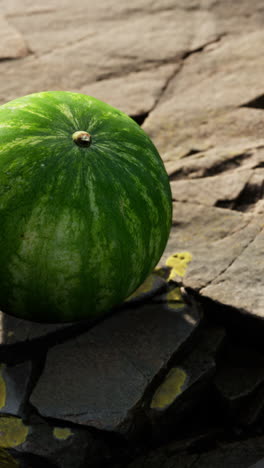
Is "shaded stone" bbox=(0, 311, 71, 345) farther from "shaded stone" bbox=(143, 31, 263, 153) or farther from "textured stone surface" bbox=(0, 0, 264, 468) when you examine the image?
"shaded stone" bbox=(143, 31, 263, 153)

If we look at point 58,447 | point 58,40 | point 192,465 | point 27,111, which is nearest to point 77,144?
point 27,111

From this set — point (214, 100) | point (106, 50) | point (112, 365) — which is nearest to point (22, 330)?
point (112, 365)

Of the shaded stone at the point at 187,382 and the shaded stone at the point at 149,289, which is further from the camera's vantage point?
the shaded stone at the point at 149,289

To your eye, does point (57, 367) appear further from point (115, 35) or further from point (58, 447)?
point (115, 35)

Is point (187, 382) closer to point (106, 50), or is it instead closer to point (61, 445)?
point (61, 445)

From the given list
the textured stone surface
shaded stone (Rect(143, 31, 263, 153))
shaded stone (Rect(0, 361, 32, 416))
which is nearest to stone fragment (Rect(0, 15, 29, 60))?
the textured stone surface

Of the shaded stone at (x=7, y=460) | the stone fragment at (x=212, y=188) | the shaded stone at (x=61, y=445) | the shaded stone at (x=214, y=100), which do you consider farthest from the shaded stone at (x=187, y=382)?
the shaded stone at (x=214, y=100)

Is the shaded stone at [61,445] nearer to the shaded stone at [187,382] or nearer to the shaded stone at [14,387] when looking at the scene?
the shaded stone at [14,387]
